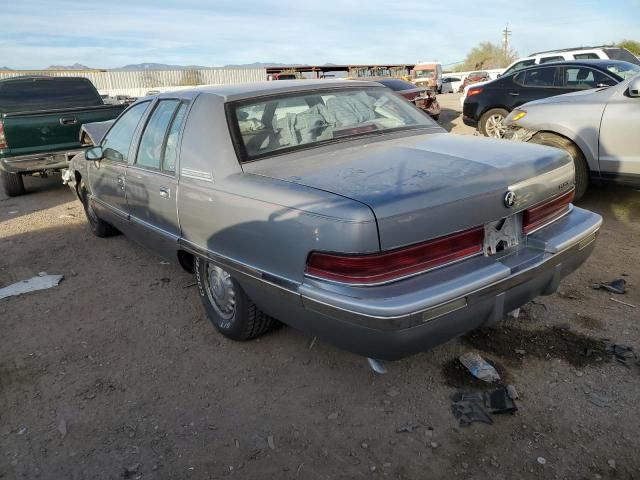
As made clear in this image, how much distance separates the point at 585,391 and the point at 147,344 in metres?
2.71

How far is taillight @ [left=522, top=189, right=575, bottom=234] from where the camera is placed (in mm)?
2680

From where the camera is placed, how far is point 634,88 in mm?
4859

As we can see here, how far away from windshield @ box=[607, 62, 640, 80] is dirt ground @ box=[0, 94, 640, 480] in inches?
203

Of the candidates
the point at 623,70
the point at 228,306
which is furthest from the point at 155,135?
the point at 623,70

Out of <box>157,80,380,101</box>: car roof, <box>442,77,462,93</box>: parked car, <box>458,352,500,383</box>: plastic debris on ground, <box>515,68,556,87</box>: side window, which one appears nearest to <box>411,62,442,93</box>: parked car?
<box>442,77,462,93</box>: parked car

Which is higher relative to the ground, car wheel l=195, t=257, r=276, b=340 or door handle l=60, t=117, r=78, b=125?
door handle l=60, t=117, r=78, b=125

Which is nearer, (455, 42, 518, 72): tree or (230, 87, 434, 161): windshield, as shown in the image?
(230, 87, 434, 161): windshield

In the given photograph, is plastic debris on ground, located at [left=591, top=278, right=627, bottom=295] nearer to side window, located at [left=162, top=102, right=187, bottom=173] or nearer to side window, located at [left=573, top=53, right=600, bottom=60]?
side window, located at [left=162, top=102, right=187, bottom=173]

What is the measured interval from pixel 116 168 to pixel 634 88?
4874 mm

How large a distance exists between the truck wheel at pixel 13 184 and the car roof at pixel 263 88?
236 inches

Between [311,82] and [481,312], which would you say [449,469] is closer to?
[481,312]

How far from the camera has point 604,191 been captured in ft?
20.6

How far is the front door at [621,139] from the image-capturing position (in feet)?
16.2

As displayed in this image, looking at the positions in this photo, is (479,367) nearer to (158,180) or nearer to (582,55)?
(158,180)
